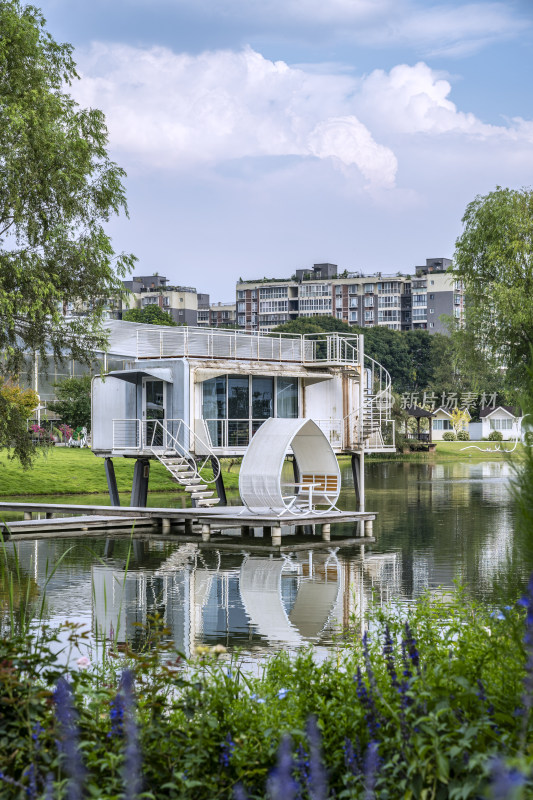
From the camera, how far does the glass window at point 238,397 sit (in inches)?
1352

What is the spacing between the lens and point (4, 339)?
83.2 feet

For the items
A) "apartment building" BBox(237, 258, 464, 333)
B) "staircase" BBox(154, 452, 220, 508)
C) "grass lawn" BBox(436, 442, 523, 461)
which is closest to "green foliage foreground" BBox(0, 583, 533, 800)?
"staircase" BBox(154, 452, 220, 508)

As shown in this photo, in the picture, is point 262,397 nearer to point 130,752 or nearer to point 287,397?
point 287,397

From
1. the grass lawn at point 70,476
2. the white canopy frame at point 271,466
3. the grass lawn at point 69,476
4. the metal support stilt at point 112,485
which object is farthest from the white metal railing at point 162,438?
the grass lawn at point 69,476

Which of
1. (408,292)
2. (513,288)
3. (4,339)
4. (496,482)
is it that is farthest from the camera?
(408,292)

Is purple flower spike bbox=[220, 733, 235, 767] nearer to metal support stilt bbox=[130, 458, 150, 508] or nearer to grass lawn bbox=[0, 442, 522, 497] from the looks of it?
metal support stilt bbox=[130, 458, 150, 508]

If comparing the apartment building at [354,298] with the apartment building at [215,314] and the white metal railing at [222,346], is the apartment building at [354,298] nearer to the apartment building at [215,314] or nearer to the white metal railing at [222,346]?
the apartment building at [215,314]

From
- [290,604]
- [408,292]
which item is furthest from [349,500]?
[408,292]

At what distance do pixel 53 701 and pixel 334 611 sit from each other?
1157 cm

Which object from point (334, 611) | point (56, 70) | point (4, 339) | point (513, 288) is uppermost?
point (56, 70)

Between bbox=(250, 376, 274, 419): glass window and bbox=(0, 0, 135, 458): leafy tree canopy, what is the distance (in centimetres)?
833

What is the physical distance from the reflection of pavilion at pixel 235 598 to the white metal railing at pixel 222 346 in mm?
9714

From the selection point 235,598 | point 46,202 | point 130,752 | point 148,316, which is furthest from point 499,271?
point 148,316

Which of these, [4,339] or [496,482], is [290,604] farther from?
[496,482]
